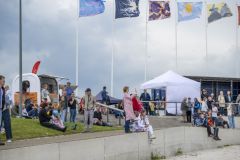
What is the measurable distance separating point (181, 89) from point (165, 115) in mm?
1806

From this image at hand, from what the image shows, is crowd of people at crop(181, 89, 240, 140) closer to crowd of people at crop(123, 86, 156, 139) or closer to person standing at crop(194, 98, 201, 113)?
person standing at crop(194, 98, 201, 113)

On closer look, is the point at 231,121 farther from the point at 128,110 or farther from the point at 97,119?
the point at 128,110

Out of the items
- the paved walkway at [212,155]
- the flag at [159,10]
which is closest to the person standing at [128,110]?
the paved walkway at [212,155]

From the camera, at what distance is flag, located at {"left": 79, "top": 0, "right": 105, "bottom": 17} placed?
39.3m

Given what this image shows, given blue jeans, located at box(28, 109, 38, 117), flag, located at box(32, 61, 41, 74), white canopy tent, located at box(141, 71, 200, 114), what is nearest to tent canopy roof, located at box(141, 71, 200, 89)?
white canopy tent, located at box(141, 71, 200, 114)

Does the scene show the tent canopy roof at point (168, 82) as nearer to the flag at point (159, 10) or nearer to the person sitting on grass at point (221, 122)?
the person sitting on grass at point (221, 122)

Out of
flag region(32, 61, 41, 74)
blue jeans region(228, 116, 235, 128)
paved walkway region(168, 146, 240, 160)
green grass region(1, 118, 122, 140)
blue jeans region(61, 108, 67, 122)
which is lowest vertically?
paved walkway region(168, 146, 240, 160)

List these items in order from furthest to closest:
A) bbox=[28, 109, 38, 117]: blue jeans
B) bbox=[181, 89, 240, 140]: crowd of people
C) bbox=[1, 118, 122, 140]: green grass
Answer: bbox=[181, 89, 240, 140]: crowd of people < bbox=[28, 109, 38, 117]: blue jeans < bbox=[1, 118, 122, 140]: green grass

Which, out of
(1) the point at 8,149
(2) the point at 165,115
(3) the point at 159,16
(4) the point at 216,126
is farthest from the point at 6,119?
(3) the point at 159,16

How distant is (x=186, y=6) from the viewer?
143 feet

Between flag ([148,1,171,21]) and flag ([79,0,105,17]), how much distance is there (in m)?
4.80

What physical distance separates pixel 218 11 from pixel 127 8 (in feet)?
25.9

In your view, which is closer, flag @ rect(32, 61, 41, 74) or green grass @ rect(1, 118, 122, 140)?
green grass @ rect(1, 118, 122, 140)

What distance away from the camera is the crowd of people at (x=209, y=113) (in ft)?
89.6
